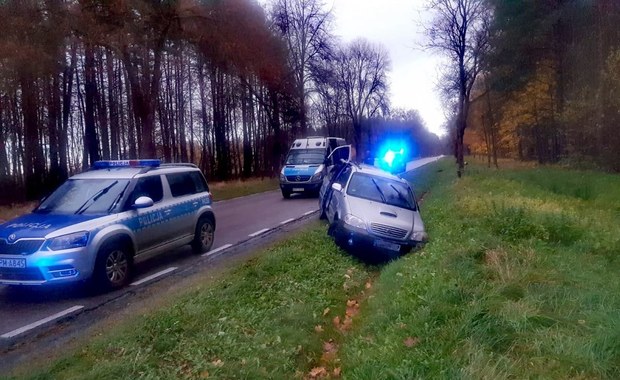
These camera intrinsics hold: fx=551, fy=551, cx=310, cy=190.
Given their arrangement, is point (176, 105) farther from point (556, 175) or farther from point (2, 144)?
point (556, 175)

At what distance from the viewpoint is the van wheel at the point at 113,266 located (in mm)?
7992

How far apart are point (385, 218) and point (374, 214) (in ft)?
0.79

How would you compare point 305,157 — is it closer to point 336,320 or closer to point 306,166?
point 306,166

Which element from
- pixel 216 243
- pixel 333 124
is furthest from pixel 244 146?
pixel 216 243

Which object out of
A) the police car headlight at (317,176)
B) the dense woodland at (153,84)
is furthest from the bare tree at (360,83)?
the police car headlight at (317,176)

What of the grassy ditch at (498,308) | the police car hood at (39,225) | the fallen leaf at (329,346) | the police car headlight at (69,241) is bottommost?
the fallen leaf at (329,346)

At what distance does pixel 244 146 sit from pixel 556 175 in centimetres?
2797

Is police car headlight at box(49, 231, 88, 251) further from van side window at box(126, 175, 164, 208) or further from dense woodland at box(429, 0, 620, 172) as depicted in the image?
dense woodland at box(429, 0, 620, 172)

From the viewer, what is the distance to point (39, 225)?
25.8 feet

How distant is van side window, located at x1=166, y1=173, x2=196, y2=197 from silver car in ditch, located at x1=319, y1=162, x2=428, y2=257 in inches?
120

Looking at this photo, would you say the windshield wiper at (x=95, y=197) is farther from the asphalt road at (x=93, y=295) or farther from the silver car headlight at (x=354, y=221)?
the silver car headlight at (x=354, y=221)

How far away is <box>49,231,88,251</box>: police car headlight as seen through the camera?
296 inches

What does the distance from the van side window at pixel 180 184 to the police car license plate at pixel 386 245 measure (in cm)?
381

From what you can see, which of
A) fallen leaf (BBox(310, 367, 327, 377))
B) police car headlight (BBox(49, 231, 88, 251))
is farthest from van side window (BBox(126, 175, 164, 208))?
fallen leaf (BBox(310, 367, 327, 377))
